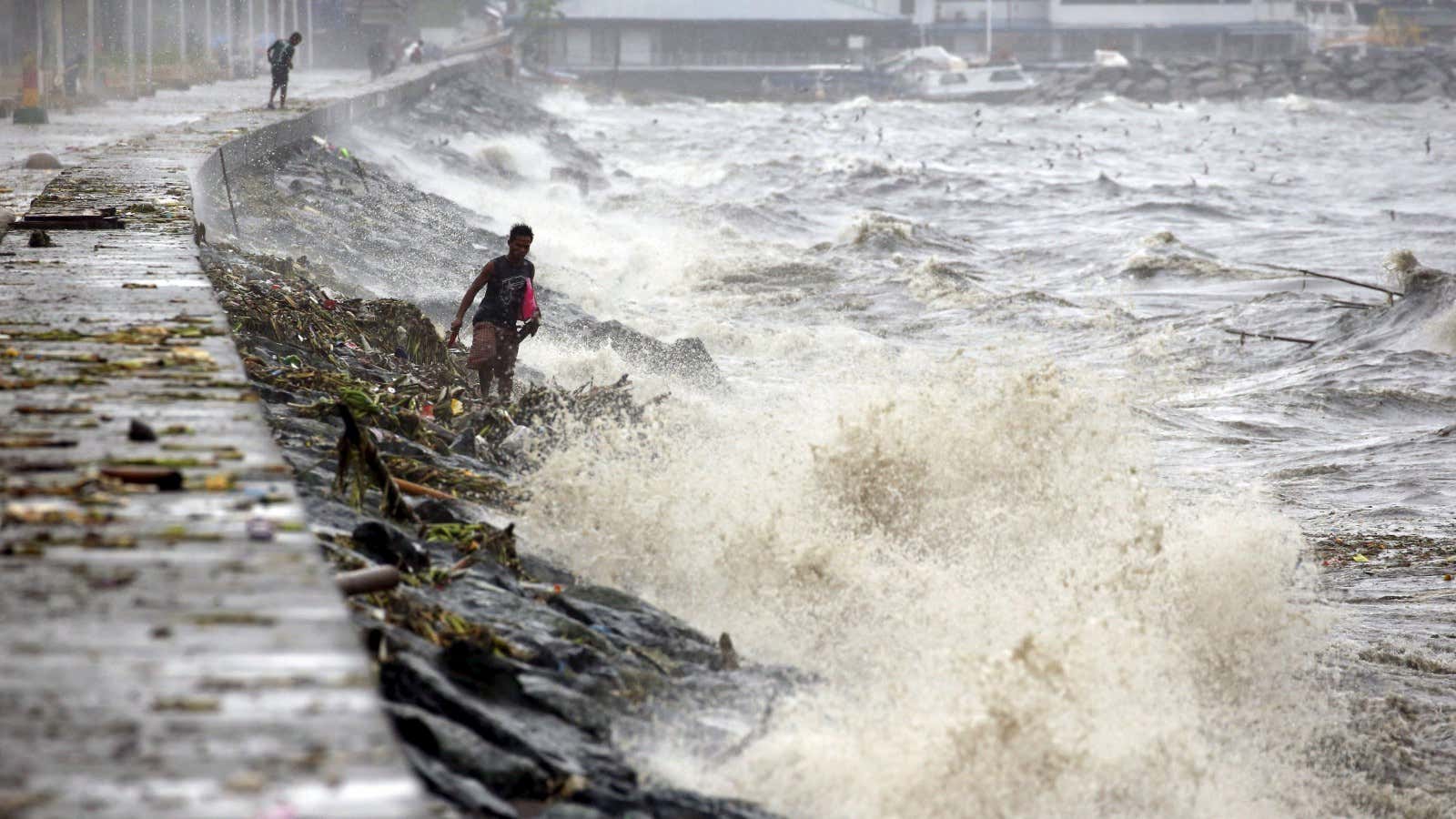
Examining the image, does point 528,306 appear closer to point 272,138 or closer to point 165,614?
point 165,614

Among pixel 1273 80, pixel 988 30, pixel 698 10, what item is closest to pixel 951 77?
pixel 988 30

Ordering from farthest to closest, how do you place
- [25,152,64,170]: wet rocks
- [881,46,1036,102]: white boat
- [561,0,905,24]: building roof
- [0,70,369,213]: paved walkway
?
[561,0,905,24]: building roof, [881,46,1036,102]: white boat, [25,152,64,170]: wet rocks, [0,70,369,213]: paved walkway

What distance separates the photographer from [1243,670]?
6117 mm

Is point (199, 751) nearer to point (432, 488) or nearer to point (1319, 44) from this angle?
point (432, 488)

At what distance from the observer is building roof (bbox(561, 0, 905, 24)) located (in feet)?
236

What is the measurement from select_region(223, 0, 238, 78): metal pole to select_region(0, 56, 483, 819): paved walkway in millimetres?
32800

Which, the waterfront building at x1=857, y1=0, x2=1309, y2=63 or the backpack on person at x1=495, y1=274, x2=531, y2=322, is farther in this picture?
the waterfront building at x1=857, y1=0, x2=1309, y2=63

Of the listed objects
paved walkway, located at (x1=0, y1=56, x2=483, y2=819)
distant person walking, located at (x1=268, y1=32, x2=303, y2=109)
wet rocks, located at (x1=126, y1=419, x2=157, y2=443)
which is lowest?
paved walkway, located at (x1=0, y1=56, x2=483, y2=819)

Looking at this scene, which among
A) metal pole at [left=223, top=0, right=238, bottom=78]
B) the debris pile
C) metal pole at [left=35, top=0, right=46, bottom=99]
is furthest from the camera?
metal pole at [left=223, top=0, right=238, bottom=78]

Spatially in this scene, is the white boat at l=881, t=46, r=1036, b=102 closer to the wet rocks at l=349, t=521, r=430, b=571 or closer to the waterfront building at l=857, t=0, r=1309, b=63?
the waterfront building at l=857, t=0, r=1309, b=63

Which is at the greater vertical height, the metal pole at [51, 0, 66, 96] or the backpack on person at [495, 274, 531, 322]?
the metal pole at [51, 0, 66, 96]

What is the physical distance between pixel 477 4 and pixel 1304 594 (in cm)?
7289

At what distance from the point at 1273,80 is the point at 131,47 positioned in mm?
55575

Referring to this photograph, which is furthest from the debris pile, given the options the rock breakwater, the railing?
the railing
